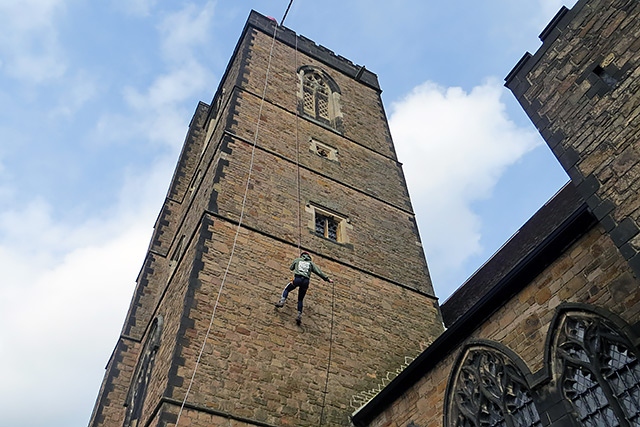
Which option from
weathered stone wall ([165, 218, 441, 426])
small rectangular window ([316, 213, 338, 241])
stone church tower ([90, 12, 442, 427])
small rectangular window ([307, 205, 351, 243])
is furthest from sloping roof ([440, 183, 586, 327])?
small rectangular window ([316, 213, 338, 241])

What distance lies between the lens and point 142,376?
33.8ft

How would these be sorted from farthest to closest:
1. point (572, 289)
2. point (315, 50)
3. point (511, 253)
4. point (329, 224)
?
point (315, 50)
point (329, 224)
point (511, 253)
point (572, 289)

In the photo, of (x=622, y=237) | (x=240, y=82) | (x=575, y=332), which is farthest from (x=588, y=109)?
(x=240, y=82)

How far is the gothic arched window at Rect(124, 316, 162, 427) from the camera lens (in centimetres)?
943

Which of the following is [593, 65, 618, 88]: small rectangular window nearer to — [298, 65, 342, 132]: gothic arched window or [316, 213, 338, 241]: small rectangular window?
[316, 213, 338, 241]: small rectangular window

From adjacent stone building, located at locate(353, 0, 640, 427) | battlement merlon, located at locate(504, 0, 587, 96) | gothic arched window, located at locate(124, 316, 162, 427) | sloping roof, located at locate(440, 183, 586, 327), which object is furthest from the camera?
sloping roof, located at locate(440, 183, 586, 327)

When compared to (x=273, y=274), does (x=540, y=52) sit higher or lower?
higher

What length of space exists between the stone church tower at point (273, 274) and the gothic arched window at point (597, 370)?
4050 mm

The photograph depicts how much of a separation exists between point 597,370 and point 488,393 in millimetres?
1631

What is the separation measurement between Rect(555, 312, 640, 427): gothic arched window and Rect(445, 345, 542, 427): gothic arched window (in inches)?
23.4

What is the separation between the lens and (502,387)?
6.90 m

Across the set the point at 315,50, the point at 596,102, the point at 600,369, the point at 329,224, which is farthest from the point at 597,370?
the point at 315,50

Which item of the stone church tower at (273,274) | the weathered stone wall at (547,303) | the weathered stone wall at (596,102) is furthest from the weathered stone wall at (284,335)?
the weathered stone wall at (596,102)

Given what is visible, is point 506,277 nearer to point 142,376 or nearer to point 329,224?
point 329,224
